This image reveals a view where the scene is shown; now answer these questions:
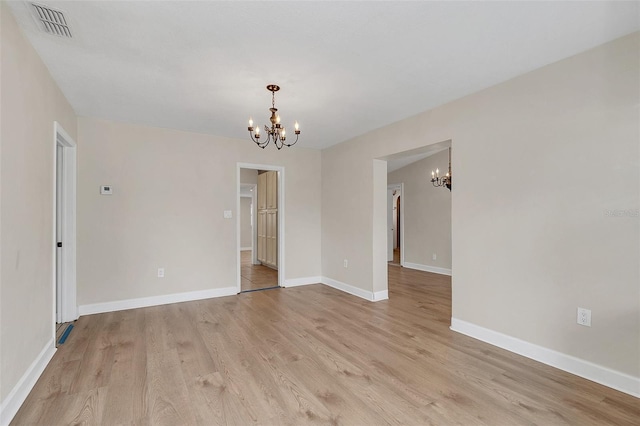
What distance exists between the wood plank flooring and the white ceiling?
315 centimetres

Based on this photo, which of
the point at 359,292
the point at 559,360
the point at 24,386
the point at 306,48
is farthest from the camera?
the point at 359,292

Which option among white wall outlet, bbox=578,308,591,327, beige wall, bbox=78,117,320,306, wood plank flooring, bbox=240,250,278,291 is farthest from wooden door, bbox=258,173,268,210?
white wall outlet, bbox=578,308,591,327

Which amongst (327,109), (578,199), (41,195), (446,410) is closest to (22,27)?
(41,195)

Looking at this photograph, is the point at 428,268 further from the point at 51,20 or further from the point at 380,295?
the point at 51,20

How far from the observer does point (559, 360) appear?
96.4 inches

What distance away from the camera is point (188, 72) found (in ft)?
8.64

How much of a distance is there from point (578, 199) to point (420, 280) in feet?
12.5

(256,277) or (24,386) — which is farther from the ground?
(24,386)

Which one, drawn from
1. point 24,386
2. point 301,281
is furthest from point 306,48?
point 301,281

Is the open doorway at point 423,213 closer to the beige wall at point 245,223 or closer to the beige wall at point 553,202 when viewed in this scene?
the beige wall at point 553,202

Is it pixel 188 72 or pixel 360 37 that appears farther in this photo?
pixel 188 72

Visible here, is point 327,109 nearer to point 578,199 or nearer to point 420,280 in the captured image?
point 578,199

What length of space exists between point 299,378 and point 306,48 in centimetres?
250

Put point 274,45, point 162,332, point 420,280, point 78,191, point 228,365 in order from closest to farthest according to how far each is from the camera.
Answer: point 274,45
point 228,365
point 162,332
point 78,191
point 420,280
